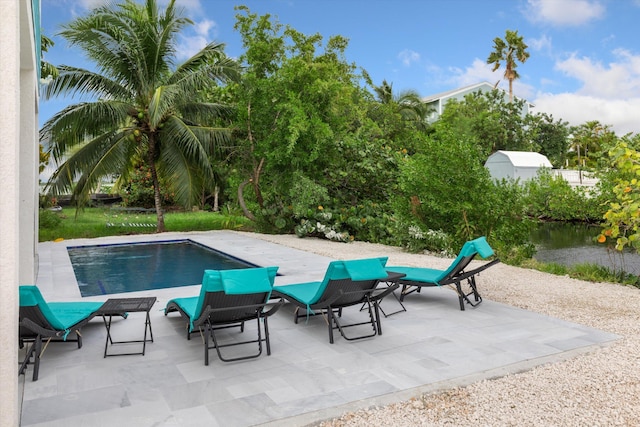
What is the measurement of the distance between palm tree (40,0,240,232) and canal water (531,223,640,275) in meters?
10.6

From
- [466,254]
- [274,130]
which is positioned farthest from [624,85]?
[466,254]

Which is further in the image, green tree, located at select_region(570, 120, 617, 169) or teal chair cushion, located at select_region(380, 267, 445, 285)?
green tree, located at select_region(570, 120, 617, 169)

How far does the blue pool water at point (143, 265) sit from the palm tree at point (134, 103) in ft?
8.95

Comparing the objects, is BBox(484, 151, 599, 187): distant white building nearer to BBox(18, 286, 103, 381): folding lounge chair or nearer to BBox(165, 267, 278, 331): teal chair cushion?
BBox(165, 267, 278, 331): teal chair cushion

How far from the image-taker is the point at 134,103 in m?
15.9

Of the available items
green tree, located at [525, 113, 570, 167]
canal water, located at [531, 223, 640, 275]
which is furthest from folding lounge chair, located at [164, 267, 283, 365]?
green tree, located at [525, 113, 570, 167]

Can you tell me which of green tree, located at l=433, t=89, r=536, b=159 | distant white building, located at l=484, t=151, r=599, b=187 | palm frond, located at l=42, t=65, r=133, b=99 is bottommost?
distant white building, located at l=484, t=151, r=599, b=187

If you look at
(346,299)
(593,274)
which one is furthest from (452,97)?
(346,299)

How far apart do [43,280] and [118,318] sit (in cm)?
326

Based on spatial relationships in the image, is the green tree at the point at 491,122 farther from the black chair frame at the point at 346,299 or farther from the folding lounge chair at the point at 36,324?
the folding lounge chair at the point at 36,324

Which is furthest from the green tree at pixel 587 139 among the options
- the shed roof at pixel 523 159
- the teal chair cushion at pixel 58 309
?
the teal chair cushion at pixel 58 309

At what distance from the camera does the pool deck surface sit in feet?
10.7

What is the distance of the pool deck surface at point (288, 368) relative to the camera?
3271 millimetres

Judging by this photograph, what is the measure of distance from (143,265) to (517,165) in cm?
1976
